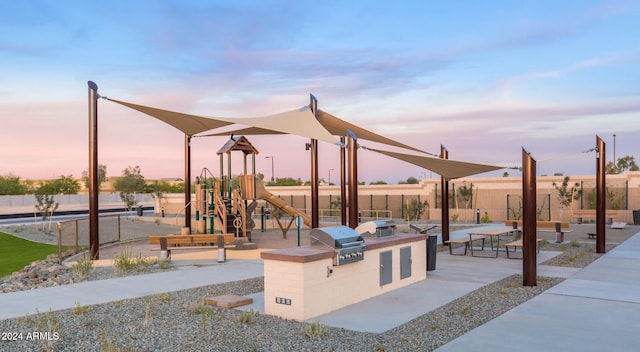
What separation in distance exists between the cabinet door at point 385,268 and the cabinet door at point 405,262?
477 millimetres

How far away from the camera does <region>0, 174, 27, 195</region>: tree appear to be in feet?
249

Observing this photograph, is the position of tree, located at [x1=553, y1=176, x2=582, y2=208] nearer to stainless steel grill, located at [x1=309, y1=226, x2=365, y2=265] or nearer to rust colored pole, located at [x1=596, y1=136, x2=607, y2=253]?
rust colored pole, located at [x1=596, y1=136, x2=607, y2=253]

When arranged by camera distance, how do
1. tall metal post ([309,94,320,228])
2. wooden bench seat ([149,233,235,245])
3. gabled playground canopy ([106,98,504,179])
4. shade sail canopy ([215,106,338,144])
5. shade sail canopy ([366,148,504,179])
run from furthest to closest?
tall metal post ([309,94,320,228]) → wooden bench seat ([149,233,235,245]) → shade sail canopy ([366,148,504,179]) → gabled playground canopy ([106,98,504,179]) → shade sail canopy ([215,106,338,144])

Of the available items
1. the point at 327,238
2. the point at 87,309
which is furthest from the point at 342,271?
the point at 87,309

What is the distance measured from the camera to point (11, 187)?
252ft

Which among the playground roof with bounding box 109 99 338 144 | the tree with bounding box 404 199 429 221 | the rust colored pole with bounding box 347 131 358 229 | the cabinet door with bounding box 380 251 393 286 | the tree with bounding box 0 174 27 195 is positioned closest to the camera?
the cabinet door with bounding box 380 251 393 286

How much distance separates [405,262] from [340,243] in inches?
102

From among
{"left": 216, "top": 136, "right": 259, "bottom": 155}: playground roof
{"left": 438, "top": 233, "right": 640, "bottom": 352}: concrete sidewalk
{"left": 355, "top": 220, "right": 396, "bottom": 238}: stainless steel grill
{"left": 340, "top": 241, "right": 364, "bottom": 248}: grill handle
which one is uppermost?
{"left": 216, "top": 136, "right": 259, "bottom": 155}: playground roof

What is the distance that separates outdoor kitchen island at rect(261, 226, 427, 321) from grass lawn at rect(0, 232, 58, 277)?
10.5 meters

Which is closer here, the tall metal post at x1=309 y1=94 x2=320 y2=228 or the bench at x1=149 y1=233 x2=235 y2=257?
the bench at x1=149 y1=233 x2=235 y2=257

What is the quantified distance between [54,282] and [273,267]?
5.72 m

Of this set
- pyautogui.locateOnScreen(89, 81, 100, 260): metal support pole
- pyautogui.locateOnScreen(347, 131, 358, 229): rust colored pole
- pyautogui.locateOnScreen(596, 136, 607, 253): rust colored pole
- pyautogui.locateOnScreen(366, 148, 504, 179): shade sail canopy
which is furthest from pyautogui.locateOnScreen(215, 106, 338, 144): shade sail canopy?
pyautogui.locateOnScreen(596, 136, 607, 253): rust colored pole

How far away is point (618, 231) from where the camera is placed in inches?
998

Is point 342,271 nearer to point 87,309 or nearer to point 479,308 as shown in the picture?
point 479,308
